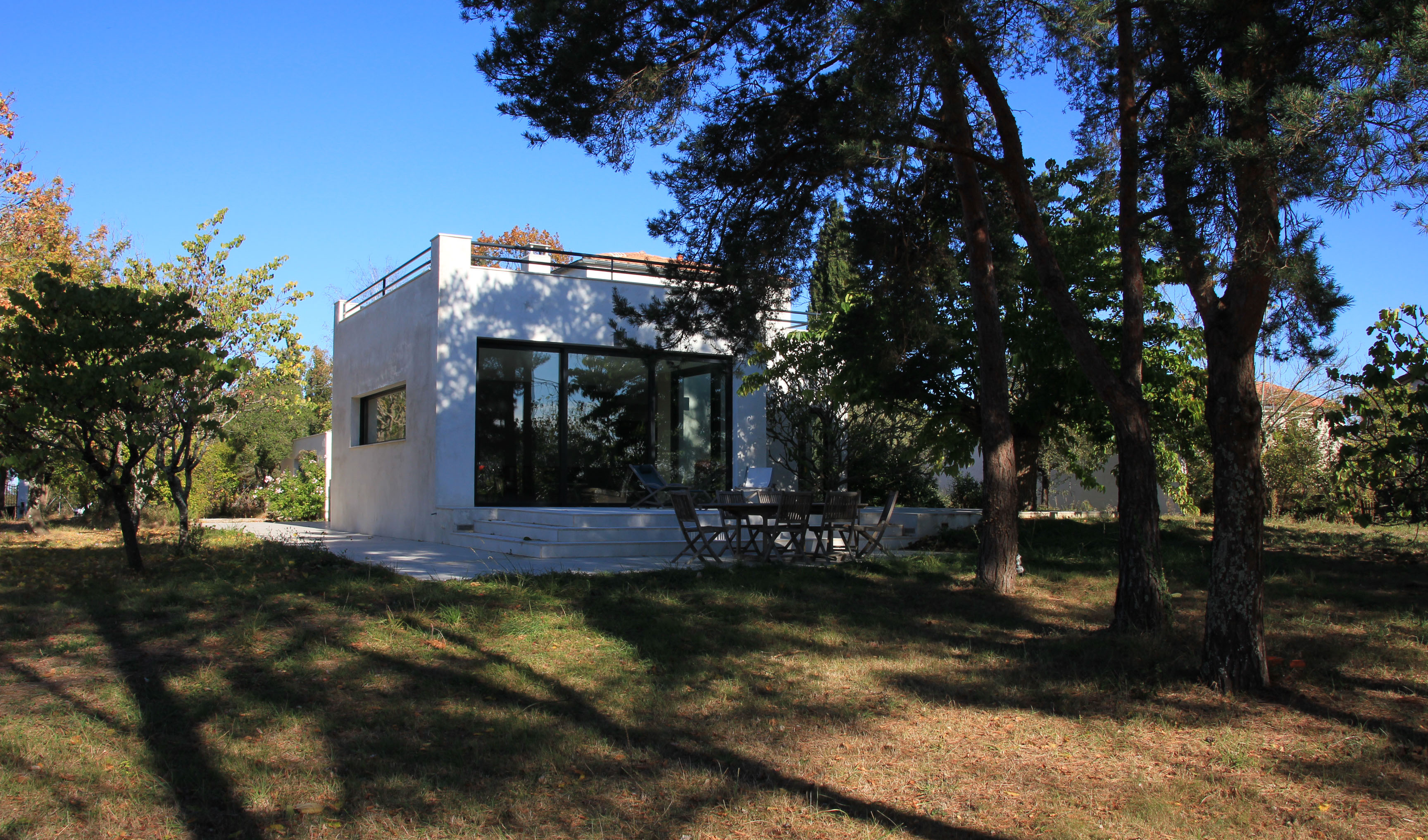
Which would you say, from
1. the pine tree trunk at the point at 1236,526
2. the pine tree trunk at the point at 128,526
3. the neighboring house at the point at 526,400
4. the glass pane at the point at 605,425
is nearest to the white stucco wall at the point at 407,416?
the neighboring house at the point at 526,400

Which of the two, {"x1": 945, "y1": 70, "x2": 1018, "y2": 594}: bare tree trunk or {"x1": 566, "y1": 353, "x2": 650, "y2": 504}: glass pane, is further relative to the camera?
{"x1": 566, "y1": 353, "x2": 650, "y2": 504}: glass pane

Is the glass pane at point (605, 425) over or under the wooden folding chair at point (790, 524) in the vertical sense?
over

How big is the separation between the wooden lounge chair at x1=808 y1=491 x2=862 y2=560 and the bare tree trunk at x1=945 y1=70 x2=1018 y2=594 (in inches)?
66.6

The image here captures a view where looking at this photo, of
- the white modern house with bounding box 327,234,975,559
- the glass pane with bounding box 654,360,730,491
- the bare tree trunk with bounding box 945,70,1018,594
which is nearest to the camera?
the bare tree trunk with bounding box 945,70,1018,594

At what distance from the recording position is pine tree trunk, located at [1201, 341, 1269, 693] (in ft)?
15.1

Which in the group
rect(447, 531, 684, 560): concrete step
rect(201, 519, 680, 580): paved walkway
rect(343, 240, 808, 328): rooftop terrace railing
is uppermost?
rect(343, 240, 808, 328): rooftop terrace railing

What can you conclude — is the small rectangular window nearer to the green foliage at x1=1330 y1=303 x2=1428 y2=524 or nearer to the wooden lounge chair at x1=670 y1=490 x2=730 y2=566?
the wooden lounge chair at x1=670 y1=490 x2=730 y2=566

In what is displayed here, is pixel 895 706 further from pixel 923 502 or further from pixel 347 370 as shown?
pixel 347 370

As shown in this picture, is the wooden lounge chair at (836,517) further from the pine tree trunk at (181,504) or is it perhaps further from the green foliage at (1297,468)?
the green foliage at (1297,468)

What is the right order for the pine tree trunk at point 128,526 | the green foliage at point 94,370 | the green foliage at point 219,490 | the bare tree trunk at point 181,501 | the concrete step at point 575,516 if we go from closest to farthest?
the green foliage at point 94,370 → the pine tree trunk at point 128,526 → the bare tree trunk at point 181,501 → the concrete step at point 575,516 → the green foliage at point 219,490

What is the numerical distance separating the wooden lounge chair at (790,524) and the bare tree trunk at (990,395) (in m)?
2.02

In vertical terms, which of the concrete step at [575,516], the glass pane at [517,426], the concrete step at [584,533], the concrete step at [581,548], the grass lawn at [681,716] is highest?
the glass pane at [517,426]

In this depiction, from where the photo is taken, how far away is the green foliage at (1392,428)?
828cm

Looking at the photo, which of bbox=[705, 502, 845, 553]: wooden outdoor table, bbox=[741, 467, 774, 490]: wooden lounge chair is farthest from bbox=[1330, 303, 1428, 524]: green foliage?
bbox=[741, 467, 774, 490]: wooden lounge chair
